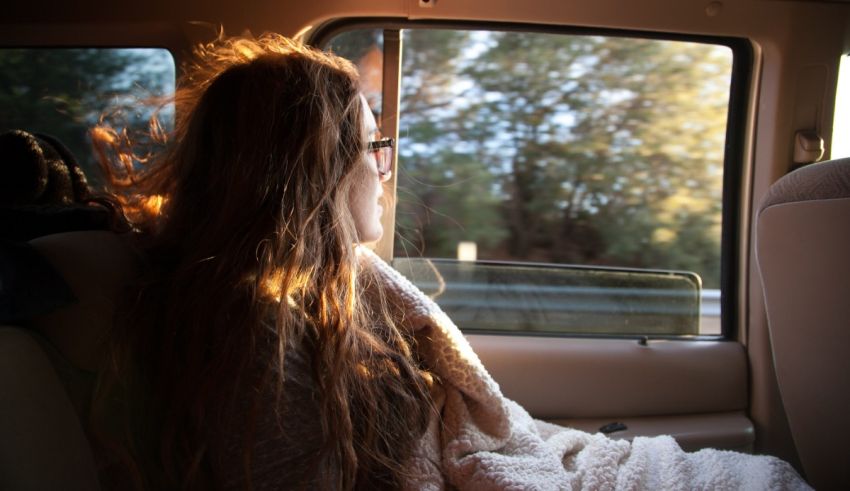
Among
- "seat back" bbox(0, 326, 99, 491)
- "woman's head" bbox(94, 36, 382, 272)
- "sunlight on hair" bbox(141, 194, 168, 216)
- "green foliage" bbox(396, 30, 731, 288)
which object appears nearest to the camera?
"seat back" bbox(0, 326, 99, 491)

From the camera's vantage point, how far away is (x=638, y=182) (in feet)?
9.07

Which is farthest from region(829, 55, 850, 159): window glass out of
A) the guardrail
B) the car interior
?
the guardrail

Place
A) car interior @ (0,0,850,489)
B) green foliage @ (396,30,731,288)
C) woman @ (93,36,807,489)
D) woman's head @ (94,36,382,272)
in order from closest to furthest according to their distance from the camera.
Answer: woman @ (93,36,807,489) < woman's head @ (94,36,382,272) < car interior @ (0,0,850,489) < green foliage @ (396,30,731,288)

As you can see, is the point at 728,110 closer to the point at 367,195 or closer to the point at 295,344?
the point at 367,195

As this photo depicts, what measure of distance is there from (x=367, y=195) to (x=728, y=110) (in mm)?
1541

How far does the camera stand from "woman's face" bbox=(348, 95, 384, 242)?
148 centimetres

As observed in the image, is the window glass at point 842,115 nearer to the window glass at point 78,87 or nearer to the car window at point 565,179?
the car window at point 565,179

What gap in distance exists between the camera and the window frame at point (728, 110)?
7.34ft

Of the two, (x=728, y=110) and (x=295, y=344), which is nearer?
(x=295, y=344)

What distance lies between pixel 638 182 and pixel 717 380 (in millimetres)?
788

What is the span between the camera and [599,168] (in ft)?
8.96

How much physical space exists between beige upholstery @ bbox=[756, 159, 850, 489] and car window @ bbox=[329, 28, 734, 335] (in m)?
0.89

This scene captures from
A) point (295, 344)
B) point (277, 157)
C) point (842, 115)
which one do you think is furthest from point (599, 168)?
point (295, 344)

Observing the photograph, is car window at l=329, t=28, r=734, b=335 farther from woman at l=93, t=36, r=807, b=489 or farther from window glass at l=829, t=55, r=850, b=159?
woman at l=93, t=36, r=807, b=489
